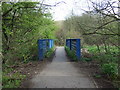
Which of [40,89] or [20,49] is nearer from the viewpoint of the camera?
[40,89]

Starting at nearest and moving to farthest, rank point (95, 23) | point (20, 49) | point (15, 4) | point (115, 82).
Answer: point (115, 82) < point (15, 4) < point (20, 49) < point (95, 23)

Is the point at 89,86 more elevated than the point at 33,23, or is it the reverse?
the point at 33,23

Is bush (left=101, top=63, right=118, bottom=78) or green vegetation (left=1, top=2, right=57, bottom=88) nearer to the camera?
bush (left=101, top=63, right=118, bottom=78)

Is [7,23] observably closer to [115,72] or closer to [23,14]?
[23,14]

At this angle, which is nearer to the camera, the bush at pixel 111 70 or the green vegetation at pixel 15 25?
the bush at pixel 111 70

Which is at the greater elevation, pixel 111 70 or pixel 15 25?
pixel 15 25

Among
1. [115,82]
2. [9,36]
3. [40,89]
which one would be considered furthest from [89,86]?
[9,36]

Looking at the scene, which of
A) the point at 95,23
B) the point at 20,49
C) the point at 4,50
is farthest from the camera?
the point at 95,23

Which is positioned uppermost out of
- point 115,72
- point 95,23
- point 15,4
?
point 15,4

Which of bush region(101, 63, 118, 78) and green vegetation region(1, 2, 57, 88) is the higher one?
green vegetation region(1, 2, 57, 88)

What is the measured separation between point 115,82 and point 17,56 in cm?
425

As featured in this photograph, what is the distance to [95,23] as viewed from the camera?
662 cm

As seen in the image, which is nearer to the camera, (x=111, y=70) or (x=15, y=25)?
(x=111, y=70)

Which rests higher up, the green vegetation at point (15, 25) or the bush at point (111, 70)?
the green vegetation at point (15, 25)
